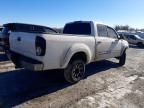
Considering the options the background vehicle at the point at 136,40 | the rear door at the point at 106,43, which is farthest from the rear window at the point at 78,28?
the background vehicle at the point at 136,40

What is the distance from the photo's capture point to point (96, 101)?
465cm

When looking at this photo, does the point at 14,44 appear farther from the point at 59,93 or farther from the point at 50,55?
the point at 59,93

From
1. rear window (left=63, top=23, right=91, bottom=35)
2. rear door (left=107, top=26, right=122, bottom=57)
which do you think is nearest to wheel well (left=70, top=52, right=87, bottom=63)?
rear window (left=63, top=23, right=91, bottom=35)

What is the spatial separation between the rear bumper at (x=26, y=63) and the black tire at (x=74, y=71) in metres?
1.15

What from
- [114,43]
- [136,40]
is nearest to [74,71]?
[114,43]

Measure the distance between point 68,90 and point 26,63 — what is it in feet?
4.71

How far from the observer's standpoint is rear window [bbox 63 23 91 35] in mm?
6808

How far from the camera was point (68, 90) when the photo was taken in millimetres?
5336

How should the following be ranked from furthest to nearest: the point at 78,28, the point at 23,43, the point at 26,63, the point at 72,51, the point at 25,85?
the point at 78,28 < the point at 25,85 < the point at 72,51 < the point at 23,43 < the point at 26,63

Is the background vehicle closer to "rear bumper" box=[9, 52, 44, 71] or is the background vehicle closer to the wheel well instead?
the wheel well

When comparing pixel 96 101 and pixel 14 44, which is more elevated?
pixel 14 44

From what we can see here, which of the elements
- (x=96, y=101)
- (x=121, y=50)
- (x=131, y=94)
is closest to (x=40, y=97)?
(x=96, y=101)

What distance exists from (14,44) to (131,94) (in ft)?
12.2

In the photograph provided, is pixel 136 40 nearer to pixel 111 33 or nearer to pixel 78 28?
pixel 111 33
